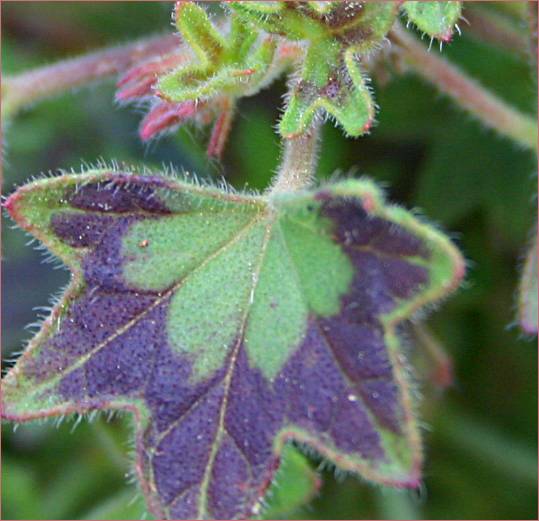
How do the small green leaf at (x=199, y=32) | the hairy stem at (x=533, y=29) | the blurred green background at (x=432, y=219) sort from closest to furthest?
the small green leaf at (x=199, y=32)
the hairy stem at (x=533, y=29)
the blurred green background at (x=432, y=219)

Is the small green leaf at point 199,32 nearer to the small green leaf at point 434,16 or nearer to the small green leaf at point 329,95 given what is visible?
the small green leaf at point 329,95

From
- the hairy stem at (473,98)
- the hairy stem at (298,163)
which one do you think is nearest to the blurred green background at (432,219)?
the hairy stem at (473,98)

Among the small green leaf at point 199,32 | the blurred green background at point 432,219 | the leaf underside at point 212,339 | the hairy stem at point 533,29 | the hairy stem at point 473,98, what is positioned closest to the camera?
the leaf underside at point 212,339

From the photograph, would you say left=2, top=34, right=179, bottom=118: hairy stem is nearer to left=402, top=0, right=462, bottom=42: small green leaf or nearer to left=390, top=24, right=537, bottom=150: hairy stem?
left=390, top=24, right=537, bottom=150: hairy stem

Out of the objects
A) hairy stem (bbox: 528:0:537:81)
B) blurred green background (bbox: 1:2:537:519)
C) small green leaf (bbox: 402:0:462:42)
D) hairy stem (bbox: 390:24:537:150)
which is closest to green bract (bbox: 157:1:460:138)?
small green leaf (bbox: 402:0:462:42)

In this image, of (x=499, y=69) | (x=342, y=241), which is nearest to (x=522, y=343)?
(x=499, y=69)

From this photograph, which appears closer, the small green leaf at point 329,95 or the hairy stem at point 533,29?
the small green leaf at point 329,95

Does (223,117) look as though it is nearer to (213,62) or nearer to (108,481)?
(213,62)
